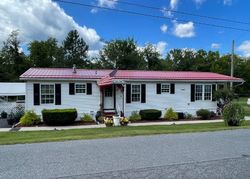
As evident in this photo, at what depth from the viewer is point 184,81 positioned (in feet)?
62.4

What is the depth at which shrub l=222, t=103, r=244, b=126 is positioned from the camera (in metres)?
13.3

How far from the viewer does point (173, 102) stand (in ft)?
62.0

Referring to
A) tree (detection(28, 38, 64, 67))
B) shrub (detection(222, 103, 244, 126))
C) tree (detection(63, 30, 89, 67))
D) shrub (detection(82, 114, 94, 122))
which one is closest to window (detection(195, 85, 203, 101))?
shrub (detection(222, 103, 244, 126))

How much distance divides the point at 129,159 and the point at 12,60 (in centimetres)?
4395

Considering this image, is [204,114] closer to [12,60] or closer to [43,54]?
[43,54]

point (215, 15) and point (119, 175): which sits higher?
point (215, 15)

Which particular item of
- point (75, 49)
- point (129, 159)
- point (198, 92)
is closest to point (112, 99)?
point (198, 92)

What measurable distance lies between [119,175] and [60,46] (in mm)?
48467

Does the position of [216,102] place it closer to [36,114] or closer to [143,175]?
[36,114]

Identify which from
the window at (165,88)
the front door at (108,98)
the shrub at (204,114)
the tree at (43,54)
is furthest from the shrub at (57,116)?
the tree at (43,54)

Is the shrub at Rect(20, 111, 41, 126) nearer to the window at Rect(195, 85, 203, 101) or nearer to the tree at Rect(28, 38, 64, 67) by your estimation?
the window at Rect(195, 85, 203, 101)

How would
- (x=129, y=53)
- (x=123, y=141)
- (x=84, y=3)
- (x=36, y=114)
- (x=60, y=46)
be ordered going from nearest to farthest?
(x=123, y=141)
(x=84, y=3)
(x=36, y=114)
(x=129, y=53)
(x=60, y=46)

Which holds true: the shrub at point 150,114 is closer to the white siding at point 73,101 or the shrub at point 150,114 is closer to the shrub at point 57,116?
the white siding at point 73,101

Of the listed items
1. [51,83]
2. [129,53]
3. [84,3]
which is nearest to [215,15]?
[84,3]
